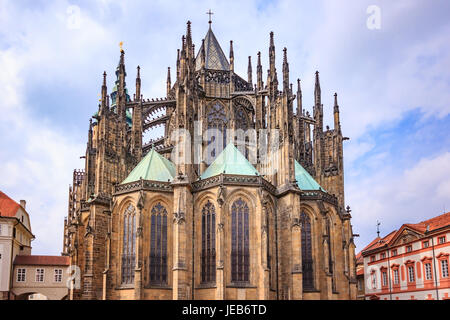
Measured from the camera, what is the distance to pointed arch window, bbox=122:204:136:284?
34.6 meters

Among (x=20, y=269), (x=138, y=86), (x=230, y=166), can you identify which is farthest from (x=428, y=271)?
(x=20, y=269)

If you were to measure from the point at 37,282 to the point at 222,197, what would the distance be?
21.8m

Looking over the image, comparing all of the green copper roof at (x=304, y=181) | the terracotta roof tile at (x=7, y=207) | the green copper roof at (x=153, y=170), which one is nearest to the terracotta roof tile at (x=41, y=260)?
the terracotta roof tile at (x=7, y=207)

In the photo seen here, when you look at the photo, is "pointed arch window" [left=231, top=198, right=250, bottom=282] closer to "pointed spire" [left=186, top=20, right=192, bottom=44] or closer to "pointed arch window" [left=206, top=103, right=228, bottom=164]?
"pointed arch window" [left=206, top=103, right=228, bottom=164]

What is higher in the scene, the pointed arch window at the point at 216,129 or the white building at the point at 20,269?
the pointed arch window at the point at 216,129

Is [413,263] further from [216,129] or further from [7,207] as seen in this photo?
[7,207]

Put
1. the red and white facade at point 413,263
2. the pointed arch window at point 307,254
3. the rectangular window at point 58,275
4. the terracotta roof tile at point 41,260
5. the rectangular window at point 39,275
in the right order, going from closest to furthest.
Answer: the pointed arch window at point 307,254, the red and white facade at point 413,263, the terracotta roof tile at point 41,260, the rectangular window at point 39,275, the rectangular window at point 58,275

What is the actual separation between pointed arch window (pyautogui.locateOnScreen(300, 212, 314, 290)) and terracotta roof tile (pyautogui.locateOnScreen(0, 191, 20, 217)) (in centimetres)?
2646

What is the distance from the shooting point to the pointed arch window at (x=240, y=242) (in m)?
34.0

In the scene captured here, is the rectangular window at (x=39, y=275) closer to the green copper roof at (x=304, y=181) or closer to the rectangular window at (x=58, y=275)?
the rectangular window at (x=58, y=275)

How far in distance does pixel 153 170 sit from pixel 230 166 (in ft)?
18.8

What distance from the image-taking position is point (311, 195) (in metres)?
39.6

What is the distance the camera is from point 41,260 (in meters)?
46.2

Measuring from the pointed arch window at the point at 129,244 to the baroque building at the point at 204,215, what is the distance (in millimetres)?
82
